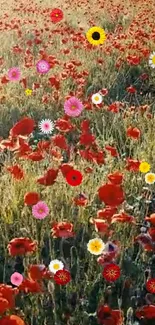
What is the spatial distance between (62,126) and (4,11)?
7.85m

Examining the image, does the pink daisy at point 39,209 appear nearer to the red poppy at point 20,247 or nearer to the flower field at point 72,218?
the flower field at point 72,218

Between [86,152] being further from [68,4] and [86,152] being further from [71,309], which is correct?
[68,4]

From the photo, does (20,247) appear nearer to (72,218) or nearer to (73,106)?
(72,218)

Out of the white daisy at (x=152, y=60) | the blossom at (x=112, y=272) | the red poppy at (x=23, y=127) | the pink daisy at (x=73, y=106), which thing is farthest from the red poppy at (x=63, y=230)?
the white daisy at (x=152, y=60)

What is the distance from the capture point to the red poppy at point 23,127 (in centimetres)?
Result: 264

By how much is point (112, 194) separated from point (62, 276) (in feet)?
1.36

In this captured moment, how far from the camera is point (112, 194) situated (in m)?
2.04

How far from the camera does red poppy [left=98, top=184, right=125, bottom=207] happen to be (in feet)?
6.63

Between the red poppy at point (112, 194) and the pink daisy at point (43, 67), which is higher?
the pink daisy at point (43, 67)

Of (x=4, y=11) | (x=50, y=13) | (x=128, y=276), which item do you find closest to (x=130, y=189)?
(x=128, y=276)

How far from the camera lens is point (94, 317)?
2.10m

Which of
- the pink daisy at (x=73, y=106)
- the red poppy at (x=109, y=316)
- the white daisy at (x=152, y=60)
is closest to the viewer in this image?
the red poppy at (x=109, y=316)

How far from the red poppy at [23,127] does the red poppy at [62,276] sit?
1.02 m

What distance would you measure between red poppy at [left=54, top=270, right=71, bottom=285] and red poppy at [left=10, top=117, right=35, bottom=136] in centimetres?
102
